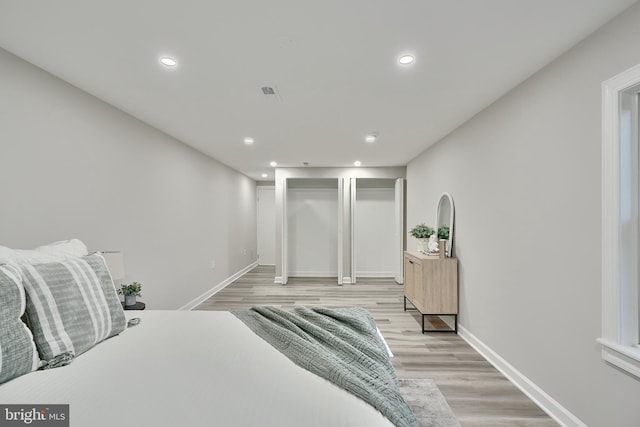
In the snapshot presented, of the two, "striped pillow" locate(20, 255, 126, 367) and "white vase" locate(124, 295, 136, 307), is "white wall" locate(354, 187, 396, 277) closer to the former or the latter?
"white vase" locate(124, 295, 136, 307)

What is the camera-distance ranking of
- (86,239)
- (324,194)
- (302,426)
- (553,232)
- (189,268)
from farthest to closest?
(324,194)
(189,268)
(86,239)
(553,232)
(302,426)

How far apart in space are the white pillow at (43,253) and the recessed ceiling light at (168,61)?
1377 millimetres

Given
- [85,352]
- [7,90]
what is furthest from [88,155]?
[85,352]

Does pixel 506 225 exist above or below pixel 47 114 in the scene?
below

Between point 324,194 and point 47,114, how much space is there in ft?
17.1

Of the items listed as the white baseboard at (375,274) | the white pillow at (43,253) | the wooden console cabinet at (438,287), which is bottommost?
the white baseboard at (375,274)

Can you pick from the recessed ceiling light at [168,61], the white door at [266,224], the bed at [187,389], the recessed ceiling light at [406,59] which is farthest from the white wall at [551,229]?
the white door at [266,224]

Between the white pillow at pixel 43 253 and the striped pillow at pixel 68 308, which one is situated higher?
the white pillow at pixel 43 253

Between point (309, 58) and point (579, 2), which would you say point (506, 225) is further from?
point (309, 58)

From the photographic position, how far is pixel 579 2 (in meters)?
1.43

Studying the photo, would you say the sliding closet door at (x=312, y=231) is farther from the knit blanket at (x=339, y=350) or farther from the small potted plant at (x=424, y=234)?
the knit blanket at (x=339, y=350)

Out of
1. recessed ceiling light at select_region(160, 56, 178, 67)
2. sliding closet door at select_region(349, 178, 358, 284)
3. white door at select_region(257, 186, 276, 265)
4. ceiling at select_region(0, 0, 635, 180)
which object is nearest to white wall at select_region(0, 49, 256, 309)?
ceiling at select_region(0, 0, 635, 180)

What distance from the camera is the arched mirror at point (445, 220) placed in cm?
361

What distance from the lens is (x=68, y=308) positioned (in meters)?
1.37
